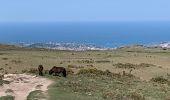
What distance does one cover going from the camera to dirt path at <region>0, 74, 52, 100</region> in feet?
92.0

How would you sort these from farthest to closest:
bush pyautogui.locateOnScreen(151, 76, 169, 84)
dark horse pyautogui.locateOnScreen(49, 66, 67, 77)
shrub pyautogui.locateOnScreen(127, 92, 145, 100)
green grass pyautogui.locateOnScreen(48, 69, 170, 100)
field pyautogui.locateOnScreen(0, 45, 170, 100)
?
bush pyautogui.locateOnScreen(151, 76, 169, 84)
dark horse pyautogui.locateOnScreen(49, 66, 67, 77)
field pyautogui.locateOnScreen(0, 45, 170, 100)
shrub pyautogui.locateOnScreen(127, 92, 145, 100)
green grass pyautogui.locateOnScreen(48, 69, 170, 100)

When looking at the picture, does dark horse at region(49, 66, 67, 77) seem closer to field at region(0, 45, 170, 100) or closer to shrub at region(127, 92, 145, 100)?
field at region(0, 45, 170, 100)

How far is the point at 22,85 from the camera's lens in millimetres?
30734

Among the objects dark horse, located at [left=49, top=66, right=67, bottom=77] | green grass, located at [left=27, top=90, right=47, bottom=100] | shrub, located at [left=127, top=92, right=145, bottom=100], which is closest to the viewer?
green grass, located at [left=27, top=90, right=47, bottom=100]

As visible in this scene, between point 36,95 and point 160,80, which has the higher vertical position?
point 36,95

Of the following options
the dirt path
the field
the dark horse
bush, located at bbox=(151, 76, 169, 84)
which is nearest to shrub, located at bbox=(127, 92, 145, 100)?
the field

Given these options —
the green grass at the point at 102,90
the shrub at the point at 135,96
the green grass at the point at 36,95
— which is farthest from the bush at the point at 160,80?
the green grass at the point at 36,95

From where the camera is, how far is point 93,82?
34.0m

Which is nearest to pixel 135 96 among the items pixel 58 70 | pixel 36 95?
pixel 36 95

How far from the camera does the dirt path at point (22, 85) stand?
92.0 feet

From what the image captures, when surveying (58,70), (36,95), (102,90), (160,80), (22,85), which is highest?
(58,70)

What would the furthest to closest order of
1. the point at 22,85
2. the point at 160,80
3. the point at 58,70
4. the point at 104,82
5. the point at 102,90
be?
the point at 160,80 < the point at 58,70 < the point at 104,82 < the point at 22,85 < the point at 102,90

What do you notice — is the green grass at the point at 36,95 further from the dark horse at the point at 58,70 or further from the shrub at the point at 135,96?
the dark horse at the point at 58,70

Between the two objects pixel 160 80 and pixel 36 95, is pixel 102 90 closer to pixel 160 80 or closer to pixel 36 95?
pixel 36 95
